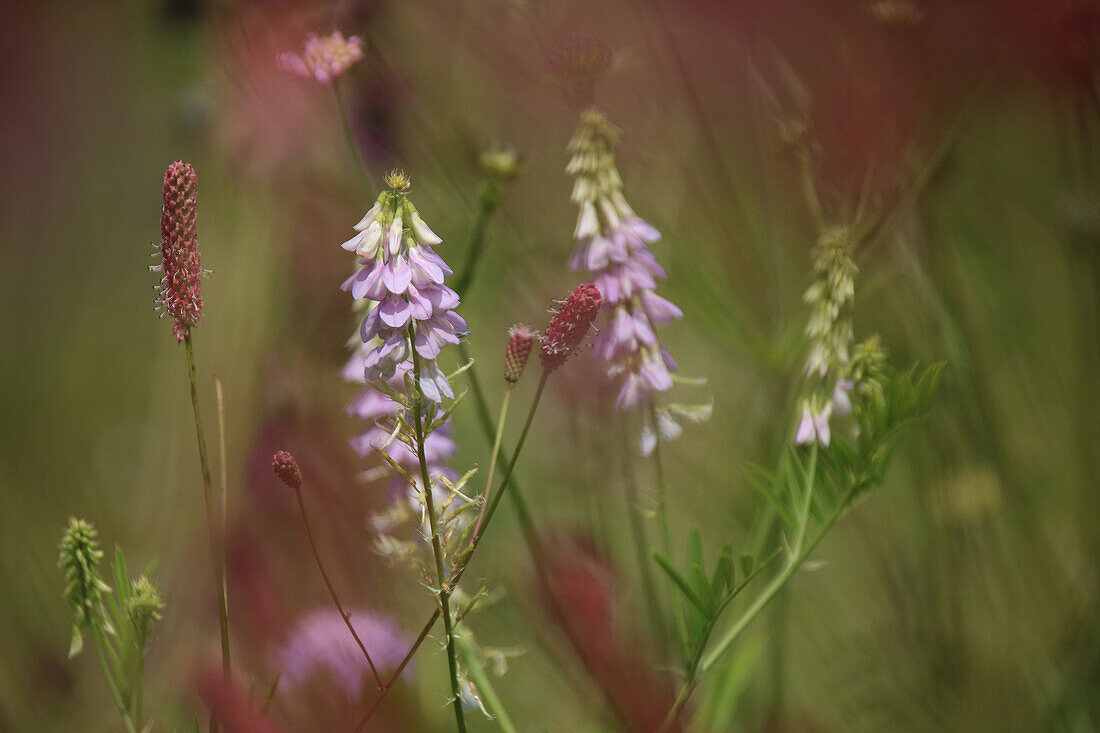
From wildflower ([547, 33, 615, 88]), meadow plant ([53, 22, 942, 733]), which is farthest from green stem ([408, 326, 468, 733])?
wildflower ([547, 33, 615, 88])

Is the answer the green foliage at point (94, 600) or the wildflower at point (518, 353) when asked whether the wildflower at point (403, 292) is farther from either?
the green foliage at point (94, 600)

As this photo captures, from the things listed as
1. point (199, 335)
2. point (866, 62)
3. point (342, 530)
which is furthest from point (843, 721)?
point (199, 335)

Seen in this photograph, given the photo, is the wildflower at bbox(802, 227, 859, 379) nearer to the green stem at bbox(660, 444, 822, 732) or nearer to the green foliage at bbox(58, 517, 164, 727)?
the green stem at bbox(660, 444, 822, 732)

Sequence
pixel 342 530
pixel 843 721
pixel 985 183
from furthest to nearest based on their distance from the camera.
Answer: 1. pixel 985 183
2. pixel 843 721
3. pixel 342 530

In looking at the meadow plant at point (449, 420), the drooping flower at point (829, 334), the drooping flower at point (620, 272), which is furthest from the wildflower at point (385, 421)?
the drooping flower at point (829, 334)

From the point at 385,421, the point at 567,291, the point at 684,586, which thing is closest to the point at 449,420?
the point at 385,421

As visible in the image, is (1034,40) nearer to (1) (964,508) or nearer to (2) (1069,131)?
(2) (1069,131)
